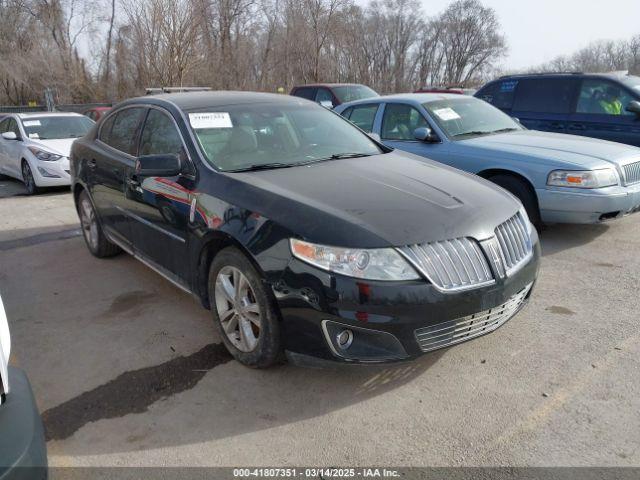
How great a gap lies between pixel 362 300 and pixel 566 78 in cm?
678

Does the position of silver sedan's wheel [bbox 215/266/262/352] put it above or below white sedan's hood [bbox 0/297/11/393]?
below

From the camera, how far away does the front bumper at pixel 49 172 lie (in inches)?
348

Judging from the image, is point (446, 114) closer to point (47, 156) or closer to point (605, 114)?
point (605, 114)

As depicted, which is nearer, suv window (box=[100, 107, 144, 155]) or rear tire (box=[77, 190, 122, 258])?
suv window (box=[100, 107, 144, 155])

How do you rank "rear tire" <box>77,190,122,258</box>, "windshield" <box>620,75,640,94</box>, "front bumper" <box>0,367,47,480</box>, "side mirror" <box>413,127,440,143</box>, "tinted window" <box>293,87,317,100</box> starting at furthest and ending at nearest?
"tinted window" <box>293,87,317,100</box> < "windshield" <box>620,75,640,94</box> < "side mirror" <box>413,127,440,143</box> < "rear tire" <box>77,190,122,258</box> < "front bumper" <box>0,367,47,480</box>

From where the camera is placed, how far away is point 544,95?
25.9ft

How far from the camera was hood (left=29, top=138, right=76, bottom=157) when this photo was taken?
9000 millimetres

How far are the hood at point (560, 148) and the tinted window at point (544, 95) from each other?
191 cm

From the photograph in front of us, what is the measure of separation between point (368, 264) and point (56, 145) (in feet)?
27.8

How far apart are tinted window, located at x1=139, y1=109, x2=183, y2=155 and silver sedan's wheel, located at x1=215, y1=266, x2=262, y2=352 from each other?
3.42 ft

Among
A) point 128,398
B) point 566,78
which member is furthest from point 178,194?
point 566,78

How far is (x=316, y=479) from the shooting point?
7.48 ft

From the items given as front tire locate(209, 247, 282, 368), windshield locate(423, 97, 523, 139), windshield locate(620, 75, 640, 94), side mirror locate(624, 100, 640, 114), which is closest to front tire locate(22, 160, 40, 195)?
windshield locate(423, 97, 523, 139)

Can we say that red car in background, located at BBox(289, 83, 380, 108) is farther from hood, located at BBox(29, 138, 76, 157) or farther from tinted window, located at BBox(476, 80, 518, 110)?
hood, located at BBox(29, 138, 76, 157)
